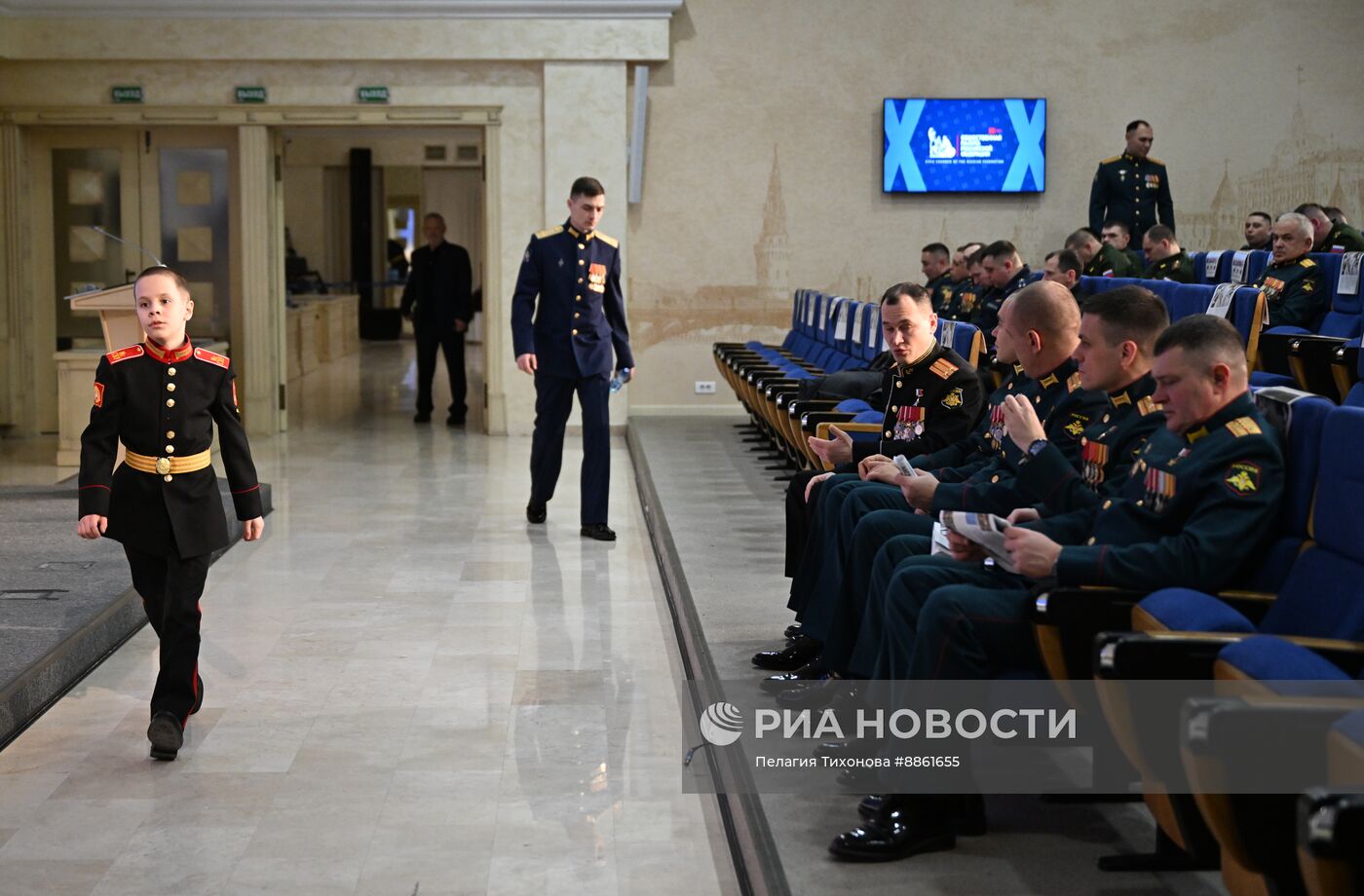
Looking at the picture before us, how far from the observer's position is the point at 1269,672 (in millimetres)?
2072

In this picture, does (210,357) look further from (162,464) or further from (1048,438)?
(1048,438)

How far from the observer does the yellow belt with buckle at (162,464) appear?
3.80m

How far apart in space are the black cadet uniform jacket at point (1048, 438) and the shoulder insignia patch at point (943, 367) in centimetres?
51

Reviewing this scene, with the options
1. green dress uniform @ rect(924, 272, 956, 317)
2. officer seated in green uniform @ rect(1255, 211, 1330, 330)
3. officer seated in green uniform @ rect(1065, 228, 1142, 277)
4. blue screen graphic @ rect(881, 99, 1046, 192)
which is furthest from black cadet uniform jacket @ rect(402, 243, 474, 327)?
officer seated in green uniform @ rect(1255, 211, 1330, 330)

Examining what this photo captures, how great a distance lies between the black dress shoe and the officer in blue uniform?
270 centimetres

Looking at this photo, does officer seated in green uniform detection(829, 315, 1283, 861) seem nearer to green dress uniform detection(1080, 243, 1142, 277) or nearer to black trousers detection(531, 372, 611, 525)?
black trousers detection(531, 372, 611, 525)

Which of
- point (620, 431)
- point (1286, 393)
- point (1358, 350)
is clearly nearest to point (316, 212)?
point (620, 431)

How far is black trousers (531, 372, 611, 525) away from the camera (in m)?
6.73

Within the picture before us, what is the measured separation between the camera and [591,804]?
3.48 meters

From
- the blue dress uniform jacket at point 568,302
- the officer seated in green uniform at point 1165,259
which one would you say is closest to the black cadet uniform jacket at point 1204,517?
the blue dress uniform jacket at point 568,302

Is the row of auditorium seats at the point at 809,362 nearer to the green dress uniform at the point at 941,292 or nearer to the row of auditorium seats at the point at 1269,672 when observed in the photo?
the green dress uniform at the point at 941,292

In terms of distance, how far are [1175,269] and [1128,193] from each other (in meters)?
2.16

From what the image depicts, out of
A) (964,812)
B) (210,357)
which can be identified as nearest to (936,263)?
(210,357)

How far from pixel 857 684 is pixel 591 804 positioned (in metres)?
0.70
